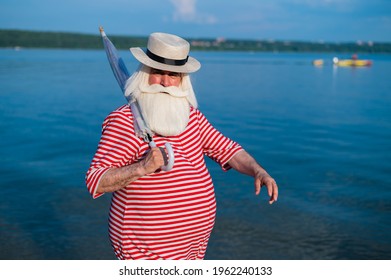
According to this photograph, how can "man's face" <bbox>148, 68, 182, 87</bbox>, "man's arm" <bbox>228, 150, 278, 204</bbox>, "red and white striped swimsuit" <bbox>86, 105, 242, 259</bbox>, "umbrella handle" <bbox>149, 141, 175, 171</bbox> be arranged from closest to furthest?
"umbrella handle" <bbox>149, 141, 175, 171</bbox>
"red and white striped swimsuit" <bbox>86, 105, 242, 259</bbox>
"man's face" <bbox>148, 68, 182, 87</bbox>
"man's arm" <bbox>228, 150, 278, 204</bbox>

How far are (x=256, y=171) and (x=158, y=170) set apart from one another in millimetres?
628

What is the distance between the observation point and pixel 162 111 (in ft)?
9.30

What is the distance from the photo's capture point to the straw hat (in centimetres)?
286

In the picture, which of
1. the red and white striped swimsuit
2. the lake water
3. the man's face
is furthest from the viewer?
the lake water

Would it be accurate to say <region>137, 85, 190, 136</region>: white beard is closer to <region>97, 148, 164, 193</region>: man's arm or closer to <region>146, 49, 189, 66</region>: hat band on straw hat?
<region>146, 49, 189, 66</region>: hat band on straw hat

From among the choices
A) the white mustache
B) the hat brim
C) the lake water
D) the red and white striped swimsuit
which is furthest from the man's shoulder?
the lake water

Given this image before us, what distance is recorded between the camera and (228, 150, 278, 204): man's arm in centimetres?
305

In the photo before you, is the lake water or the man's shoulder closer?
the man's shoulder

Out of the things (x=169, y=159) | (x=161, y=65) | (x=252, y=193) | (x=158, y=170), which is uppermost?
(x=161, y=65)

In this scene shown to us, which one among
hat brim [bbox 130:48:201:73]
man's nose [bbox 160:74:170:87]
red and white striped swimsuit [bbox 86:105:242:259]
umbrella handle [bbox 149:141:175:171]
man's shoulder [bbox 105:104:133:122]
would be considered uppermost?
hat brim [bbox 130:48:201:73]

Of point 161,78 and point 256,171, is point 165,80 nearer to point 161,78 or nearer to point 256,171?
point 161,78

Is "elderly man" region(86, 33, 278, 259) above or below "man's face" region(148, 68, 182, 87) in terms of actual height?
below

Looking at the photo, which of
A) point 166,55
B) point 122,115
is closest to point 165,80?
point 166,55

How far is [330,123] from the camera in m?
16.8
